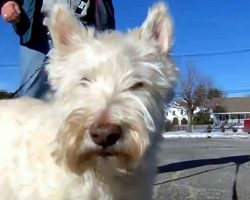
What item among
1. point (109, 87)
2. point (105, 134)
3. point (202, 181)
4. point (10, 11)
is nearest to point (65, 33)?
point (109, 87)

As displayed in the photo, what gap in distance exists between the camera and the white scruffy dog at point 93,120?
4.12 meters

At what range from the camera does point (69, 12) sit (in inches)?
190

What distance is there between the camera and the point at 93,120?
4039 millimetres

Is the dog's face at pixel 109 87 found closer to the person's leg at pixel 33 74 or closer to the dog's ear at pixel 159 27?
the dog's ear at pixel 159 27

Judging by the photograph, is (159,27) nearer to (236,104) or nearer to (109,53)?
(109,53)

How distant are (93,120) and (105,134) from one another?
0.14 metres

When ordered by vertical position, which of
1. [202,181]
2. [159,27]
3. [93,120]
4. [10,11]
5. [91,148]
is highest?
[10,11]

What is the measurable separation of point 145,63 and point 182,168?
6.77 meters

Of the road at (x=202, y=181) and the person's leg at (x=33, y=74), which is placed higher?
the person's leg at (x=33, y=74)

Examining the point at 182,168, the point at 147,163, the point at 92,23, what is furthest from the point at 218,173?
the point at 147,163

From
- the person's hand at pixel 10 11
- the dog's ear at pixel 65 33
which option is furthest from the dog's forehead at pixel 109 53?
the person's hand at pixel 10 11

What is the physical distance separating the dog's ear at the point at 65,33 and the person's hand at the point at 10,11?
5.57ft

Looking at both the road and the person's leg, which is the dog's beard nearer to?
the person's leg

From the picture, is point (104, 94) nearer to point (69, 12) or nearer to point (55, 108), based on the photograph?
point (55, 108)
